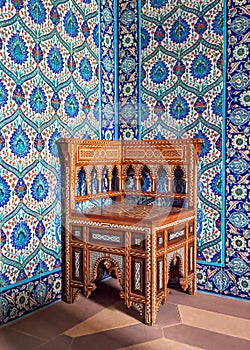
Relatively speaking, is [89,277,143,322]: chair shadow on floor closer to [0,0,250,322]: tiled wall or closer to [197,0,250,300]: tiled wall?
[0,0,250,322]: tiled wall

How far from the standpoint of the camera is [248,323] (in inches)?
101

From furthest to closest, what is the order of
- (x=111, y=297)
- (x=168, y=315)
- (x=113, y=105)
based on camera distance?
1. (x=113, y=105)
2. (x=111, y=297)
3. (x=168, y=315)

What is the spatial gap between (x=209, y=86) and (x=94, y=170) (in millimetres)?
1170

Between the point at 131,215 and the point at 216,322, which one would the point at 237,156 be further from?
the point at 216,322

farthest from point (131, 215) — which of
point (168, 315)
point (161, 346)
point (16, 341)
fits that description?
point (16, 341)

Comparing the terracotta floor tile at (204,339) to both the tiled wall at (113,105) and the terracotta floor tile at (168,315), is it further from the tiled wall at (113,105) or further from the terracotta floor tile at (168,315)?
the tiled wall at (113,105)

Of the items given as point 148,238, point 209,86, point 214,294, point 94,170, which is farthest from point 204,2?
point 214,294

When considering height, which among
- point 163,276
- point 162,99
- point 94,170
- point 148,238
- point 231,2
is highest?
point 231,2

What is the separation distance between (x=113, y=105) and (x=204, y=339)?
2.13 metres

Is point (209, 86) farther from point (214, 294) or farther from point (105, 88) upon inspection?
point (214, 294)

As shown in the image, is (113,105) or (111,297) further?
(113,105)

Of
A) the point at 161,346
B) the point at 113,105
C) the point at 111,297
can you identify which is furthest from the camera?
the point at 113,105

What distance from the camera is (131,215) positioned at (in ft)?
9.14

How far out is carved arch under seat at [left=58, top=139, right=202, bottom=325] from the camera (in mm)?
2588
